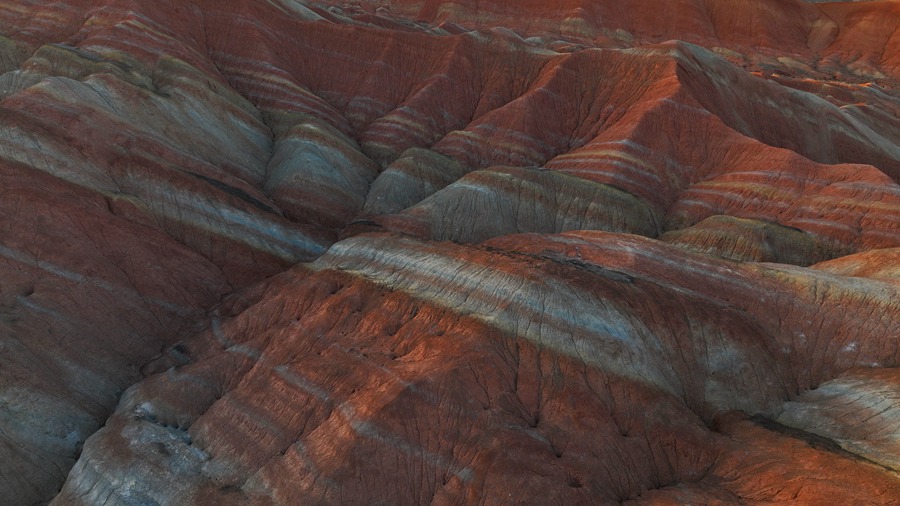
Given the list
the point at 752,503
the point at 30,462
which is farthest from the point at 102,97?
the point at 752,503

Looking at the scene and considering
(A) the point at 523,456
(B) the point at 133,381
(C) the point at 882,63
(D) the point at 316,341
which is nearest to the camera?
(A) the point at 523,456

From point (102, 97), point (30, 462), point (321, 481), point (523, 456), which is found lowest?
point (30, 462)

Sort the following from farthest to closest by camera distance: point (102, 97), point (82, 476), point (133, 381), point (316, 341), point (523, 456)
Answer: point (102, 97) → point (133, 381) → point (316, 341) → point (82, 476) → point (523, 456)

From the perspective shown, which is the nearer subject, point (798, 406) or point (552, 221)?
point (798, 406)

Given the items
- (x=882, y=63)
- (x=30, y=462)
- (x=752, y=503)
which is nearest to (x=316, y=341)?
(x=30, y=462)

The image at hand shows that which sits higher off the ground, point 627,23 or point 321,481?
point 627,23

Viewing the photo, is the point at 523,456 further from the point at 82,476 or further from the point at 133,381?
the point at 133,381
